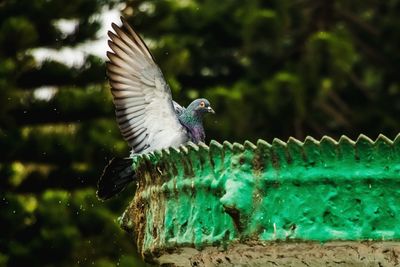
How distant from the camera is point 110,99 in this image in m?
15.9

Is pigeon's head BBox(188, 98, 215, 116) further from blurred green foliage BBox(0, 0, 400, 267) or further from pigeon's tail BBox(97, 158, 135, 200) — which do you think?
blurred green foliage BBox(0, 0, 400, 267)

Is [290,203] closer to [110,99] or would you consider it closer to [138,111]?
[138,111]

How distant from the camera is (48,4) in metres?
16.0

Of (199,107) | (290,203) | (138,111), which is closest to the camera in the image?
(290,203)

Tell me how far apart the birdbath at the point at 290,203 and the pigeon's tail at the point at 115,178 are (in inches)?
88.9

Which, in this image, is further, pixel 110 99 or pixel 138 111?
pixel 110 99

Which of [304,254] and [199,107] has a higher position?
[199,107]

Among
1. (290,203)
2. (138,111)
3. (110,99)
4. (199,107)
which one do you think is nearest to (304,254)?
(290,203)

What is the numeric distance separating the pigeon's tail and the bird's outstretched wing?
15 cm

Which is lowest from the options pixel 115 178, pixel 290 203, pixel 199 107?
pixel 290 203

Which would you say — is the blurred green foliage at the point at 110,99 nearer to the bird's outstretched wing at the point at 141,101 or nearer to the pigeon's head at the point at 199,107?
the pigeon's head at the point at 199,107

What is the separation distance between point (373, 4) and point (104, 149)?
9.20 meters

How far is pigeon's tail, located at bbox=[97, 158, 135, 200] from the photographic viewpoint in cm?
587

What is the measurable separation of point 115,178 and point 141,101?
71 centimetres
